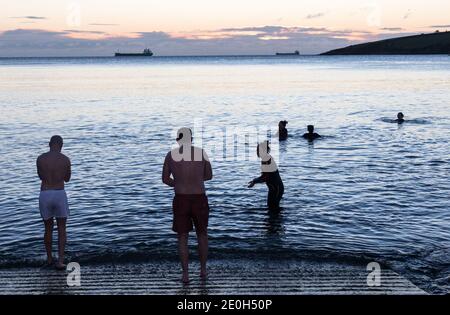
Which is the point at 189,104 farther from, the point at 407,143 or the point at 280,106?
the point at 407,143

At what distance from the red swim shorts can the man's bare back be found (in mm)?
2232

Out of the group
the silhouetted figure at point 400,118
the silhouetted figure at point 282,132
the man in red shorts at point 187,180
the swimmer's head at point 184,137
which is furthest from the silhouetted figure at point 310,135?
the swimmer's head at point 184,137

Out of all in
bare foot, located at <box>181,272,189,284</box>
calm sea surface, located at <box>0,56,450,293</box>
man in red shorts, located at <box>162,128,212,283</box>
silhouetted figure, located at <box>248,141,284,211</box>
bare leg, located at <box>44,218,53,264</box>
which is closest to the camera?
man in red shorts, located at <box>162,128,212,283</box>

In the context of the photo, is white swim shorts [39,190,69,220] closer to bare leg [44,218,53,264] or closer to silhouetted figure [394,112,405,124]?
bare leg [44,218,53,264]

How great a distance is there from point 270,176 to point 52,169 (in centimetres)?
670

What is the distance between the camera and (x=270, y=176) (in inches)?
587

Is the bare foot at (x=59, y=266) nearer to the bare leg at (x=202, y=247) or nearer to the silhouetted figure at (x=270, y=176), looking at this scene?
the bare leg at (x=202, y=247)

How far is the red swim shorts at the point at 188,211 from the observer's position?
8.80 meters

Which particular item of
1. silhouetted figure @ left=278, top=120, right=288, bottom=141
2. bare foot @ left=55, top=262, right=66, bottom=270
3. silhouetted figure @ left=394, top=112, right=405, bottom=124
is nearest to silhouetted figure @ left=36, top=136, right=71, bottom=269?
bare foot @ left=55, top=262, right=66, bottom=270

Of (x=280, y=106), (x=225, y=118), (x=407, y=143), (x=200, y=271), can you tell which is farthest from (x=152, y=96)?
(x=200, y=271)

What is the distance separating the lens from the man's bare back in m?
9.66

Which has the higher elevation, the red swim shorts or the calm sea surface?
the red swim shorts

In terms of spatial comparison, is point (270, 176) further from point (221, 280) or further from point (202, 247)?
point (202, 247)

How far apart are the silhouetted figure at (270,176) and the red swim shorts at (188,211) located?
15.1ft
